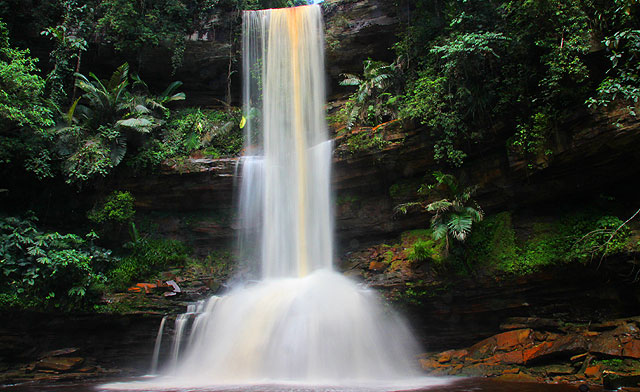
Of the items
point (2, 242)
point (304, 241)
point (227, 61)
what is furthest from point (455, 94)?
point (2, 242)

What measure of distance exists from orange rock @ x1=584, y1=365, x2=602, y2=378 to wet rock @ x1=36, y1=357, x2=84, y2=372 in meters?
11.7

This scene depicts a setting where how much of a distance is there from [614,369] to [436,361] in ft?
11.4

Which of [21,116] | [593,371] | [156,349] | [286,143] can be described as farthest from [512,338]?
[21,116]

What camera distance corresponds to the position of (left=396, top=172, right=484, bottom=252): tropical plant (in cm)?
935

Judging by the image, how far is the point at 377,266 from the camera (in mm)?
10953

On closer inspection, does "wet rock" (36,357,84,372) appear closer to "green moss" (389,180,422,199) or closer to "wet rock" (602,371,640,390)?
"green moss" (389,180,422,199)

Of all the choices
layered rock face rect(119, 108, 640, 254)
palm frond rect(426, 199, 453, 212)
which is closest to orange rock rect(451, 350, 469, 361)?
palm frond rect(426, 199, 453, 212)

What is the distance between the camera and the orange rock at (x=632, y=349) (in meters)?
7.42

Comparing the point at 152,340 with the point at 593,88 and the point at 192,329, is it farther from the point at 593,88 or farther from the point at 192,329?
the point at 593,88

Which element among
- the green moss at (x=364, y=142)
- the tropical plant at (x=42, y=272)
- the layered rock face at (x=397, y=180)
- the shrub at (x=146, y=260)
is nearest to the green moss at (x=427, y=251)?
the layered rock face at (x=397, y=180)

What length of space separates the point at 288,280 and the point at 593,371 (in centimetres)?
762

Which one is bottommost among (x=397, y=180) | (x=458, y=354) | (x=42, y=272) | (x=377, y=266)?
(x=458, y=354)

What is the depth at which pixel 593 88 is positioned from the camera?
880cm

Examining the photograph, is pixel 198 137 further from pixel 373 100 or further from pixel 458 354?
pixel 458 354
